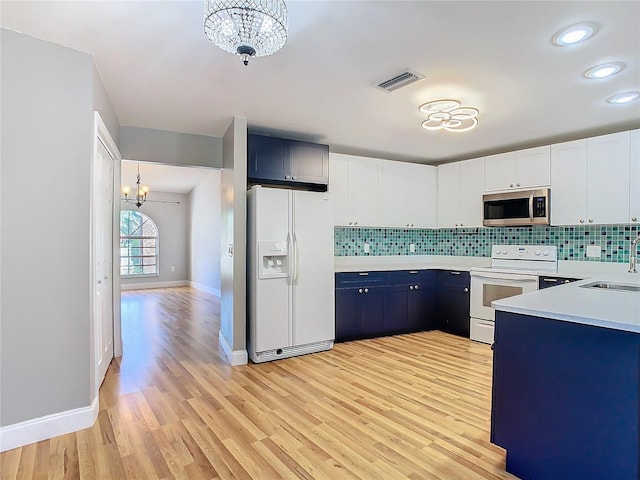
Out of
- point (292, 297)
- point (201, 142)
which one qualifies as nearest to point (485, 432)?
point (292, 297)

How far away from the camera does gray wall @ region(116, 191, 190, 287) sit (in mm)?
9672

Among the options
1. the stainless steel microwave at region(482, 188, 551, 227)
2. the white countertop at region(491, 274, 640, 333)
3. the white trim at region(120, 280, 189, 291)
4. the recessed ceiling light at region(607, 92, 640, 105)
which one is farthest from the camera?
the white trim at region(120, 280, 189, 291)

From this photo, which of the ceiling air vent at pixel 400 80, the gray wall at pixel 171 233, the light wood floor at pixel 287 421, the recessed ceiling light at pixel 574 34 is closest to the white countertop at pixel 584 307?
the light wood floor at pixel 287 421

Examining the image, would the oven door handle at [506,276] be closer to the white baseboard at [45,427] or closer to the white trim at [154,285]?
the white baseboard at [45,427]

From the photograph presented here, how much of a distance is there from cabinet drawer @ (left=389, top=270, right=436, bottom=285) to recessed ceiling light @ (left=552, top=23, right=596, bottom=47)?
2927 mm

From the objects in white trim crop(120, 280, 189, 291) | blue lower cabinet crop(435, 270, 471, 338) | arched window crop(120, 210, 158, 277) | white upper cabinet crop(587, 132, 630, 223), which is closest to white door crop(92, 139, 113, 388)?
blue lower cabinet crop(435, 270, 471, 338)

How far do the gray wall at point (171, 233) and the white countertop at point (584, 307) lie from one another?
9.31m

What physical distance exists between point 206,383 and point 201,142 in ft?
8.45

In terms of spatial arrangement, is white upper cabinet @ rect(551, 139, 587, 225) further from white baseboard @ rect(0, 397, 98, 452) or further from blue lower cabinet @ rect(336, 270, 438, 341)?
white baseboard @ rect(0, 397, 98, 452)

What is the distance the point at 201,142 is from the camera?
411cm

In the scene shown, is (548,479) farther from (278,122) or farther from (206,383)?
(278,122)

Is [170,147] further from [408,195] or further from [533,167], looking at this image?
[533,167]

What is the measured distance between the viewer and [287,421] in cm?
241

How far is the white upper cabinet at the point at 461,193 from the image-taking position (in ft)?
15.4
